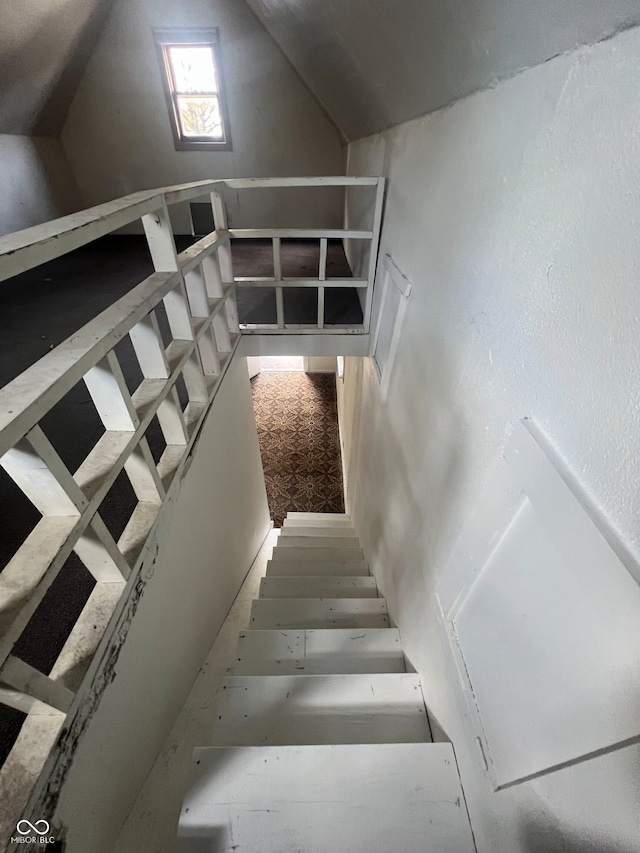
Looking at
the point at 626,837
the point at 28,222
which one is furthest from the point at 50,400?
the point at 28,222

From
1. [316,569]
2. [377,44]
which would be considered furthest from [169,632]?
[377,44]

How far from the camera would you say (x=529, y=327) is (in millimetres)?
729

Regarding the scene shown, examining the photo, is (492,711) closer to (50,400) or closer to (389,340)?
(50,400)

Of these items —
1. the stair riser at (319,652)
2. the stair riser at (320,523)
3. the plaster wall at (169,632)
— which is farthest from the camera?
the stair riser at (320,523)

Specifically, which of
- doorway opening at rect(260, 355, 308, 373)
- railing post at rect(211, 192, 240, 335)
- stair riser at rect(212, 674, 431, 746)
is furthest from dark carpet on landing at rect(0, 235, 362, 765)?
doorway opening at rect(260, 355, 308, 373)

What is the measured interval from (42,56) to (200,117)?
5.44 feet

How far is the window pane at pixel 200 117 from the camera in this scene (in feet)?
14.4

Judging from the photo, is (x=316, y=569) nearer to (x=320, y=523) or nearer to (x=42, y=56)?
(x=320, y=523)

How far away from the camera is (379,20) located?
4.20ft

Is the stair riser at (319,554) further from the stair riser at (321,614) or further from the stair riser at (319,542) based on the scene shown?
the stair riser at (321,614)

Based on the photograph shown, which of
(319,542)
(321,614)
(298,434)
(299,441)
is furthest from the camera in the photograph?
(298,434)

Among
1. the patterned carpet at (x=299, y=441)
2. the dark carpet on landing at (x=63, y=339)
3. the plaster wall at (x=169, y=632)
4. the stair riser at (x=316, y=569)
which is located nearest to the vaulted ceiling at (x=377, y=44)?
the dark carpet on landing at (x=63, y=339)

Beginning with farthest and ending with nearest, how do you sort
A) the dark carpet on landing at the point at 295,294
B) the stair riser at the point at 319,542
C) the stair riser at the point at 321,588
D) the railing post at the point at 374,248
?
the stair riser at the point at 319,542
the dark carpet on landing at the point at 295,294
the stair riser at the point at 321,588
the railing post at the point at 374,248

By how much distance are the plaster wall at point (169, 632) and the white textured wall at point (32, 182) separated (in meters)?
3.37
